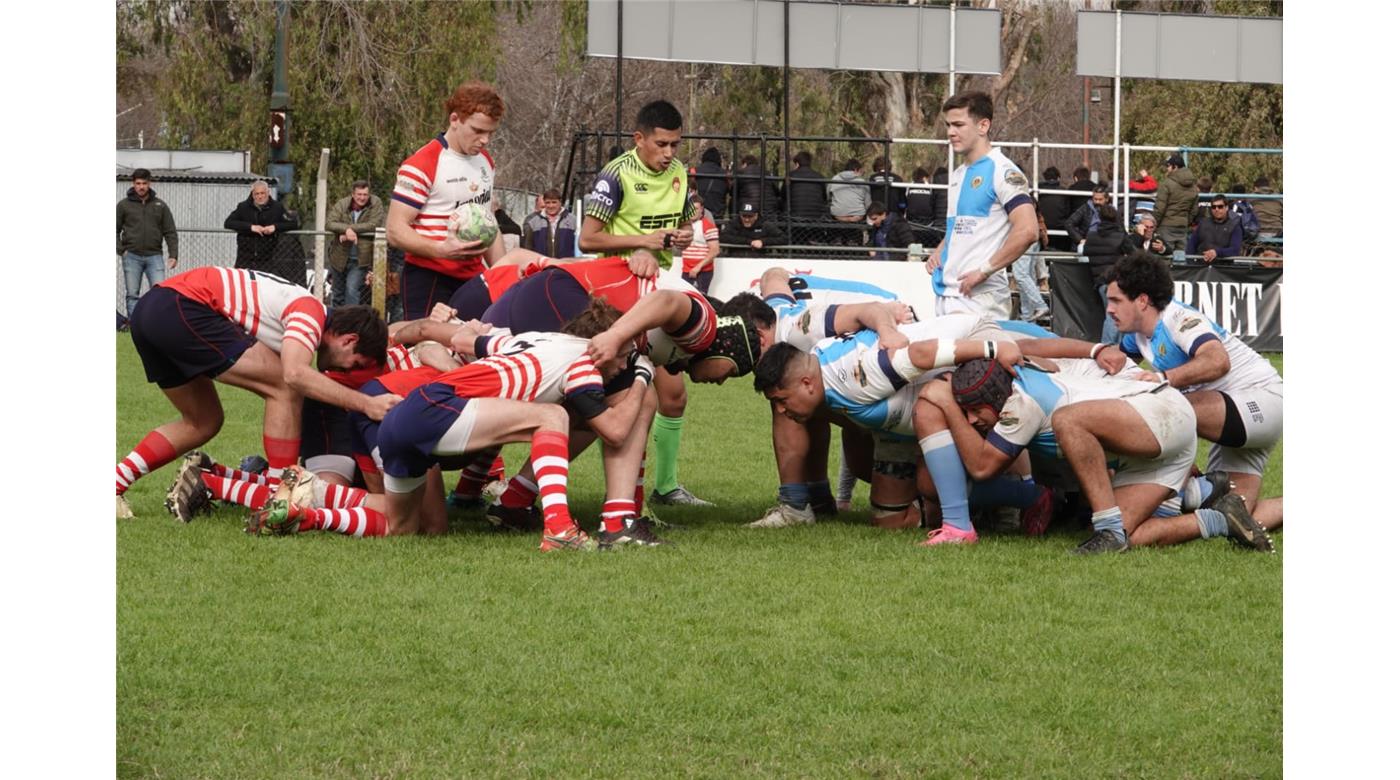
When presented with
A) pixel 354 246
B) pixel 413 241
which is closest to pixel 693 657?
pixel 413 241

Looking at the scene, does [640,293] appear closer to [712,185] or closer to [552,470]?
[552,470]

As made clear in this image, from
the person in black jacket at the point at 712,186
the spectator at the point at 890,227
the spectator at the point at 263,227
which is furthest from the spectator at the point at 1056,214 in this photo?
the spectator at the point at 263,227

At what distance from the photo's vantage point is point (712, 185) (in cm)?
2109

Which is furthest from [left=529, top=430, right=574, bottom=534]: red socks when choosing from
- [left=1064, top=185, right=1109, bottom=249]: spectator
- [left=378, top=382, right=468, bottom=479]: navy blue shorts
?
[left=1064, top=185, right=1109, bottom=249]: spectator

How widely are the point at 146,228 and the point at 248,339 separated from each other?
13.7 metres

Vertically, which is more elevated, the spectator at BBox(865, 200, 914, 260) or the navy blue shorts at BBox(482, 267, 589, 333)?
the spectator at BBox(865, 200, 914, 260)

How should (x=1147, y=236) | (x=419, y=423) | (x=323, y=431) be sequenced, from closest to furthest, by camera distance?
1. (x=419, y=423)
2. (x=323, y=431)
3. (x=1147, y=236)

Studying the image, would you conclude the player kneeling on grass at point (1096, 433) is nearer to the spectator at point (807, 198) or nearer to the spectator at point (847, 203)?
the spectator at point (807, 198)

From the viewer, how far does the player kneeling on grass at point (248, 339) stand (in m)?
7.79

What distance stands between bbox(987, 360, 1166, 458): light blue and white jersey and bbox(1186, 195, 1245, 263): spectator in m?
15.0

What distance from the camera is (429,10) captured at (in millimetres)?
31234

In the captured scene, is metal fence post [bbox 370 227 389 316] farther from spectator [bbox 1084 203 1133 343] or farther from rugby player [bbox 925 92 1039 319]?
rugby player [bbox 925 92 1039 319]

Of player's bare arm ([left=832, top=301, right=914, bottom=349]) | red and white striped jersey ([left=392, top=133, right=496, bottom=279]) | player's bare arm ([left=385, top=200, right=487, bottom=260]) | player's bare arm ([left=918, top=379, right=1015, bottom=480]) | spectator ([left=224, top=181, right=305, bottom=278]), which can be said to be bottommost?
player's bare arm ([left=918, top=379, right=1015, bottom=480])

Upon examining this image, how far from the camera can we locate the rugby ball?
882 centimetres
